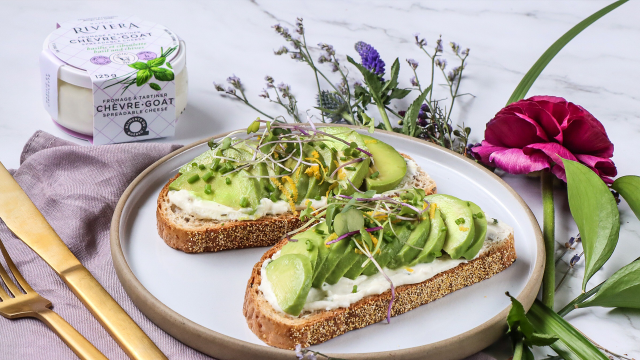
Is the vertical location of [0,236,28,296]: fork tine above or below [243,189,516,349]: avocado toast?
below

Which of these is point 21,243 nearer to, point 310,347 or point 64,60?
point 64,60

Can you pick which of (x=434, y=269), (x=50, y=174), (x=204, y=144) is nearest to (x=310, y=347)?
(x=434, y=269)

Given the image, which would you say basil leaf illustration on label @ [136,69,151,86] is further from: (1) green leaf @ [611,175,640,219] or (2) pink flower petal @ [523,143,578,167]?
(1) green leaf @ [611,175,640,219]

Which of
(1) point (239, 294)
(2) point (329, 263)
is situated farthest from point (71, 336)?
(2) point (329, 263)

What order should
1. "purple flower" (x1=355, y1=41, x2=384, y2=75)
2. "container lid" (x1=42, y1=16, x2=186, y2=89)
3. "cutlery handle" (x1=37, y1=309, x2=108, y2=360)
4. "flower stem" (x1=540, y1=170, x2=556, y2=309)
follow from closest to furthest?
"cutlery handle" (x1=37, y1=309, x2=108, y2=360) < "flower stem" (x1=540, y1=170, x2=556, y2=309) < "container lid" (x1=42, y1=16, x2=186, y2=89) < "purple flower" (x1=355, y1=41, x2=384, y2=75)

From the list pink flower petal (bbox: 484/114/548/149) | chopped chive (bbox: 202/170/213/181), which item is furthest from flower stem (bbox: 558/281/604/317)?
chopped chive (bbox: 202/170/213/181)

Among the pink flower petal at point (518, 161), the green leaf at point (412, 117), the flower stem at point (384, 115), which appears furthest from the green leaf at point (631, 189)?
the flower stem at point (384, 115)
